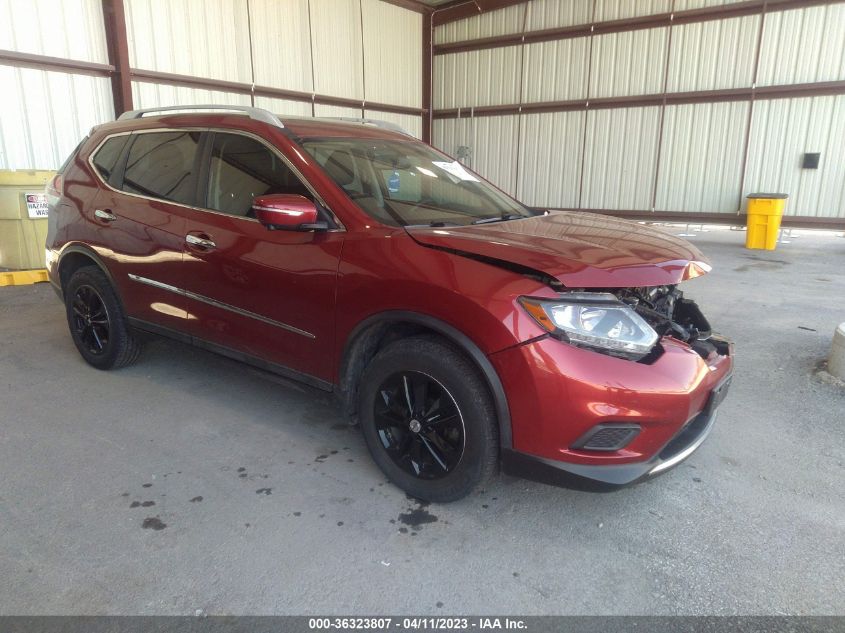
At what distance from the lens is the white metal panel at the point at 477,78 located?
1574 cm

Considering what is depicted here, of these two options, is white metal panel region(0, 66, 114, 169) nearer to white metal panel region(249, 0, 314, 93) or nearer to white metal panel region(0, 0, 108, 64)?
white metal panel region(0, 0, 108, 64)

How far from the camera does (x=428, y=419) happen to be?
2.51 metres

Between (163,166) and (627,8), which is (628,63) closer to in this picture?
(627,8)

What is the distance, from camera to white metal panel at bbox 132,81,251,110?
10250 millimetres

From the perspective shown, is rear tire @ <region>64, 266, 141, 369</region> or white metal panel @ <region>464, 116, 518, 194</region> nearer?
rear tire @ <region>64, 266, 141, 369</region>

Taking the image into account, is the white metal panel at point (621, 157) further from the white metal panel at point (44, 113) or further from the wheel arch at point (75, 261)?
the wheel arch at point (75, 261)

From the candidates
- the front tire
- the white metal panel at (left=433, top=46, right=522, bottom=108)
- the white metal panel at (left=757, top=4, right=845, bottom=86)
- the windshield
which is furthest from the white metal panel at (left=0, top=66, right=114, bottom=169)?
the white metal panel at (left=757, top=4, right=845, bottom=86)

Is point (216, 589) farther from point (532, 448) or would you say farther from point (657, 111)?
point (657, 111)

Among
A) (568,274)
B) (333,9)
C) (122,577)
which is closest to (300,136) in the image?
(568,274)

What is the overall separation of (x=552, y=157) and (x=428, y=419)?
561 inches

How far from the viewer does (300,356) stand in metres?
2.94

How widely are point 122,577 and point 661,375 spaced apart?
215 centimetres

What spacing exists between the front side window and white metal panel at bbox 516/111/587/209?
43.2 ft

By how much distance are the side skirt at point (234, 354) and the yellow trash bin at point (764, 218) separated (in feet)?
37.2
